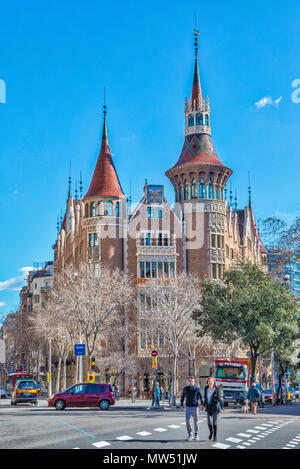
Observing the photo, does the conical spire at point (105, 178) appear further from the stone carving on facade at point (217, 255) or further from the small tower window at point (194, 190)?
the stone carving on facade at point (217, 255)

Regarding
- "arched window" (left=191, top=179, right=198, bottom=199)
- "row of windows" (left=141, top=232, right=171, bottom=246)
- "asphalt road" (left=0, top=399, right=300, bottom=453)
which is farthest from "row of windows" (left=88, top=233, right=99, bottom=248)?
"asphalt road" (left=0, top=399, right=300, bottom=453)

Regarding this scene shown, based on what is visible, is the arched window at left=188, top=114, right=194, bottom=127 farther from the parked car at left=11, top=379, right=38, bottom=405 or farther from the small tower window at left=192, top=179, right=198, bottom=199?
the parked car at left=11, top=379, right=38, bottom=405

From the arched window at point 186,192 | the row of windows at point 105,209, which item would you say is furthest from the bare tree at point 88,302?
the arched window at point 186,192

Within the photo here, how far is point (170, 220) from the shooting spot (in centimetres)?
7175

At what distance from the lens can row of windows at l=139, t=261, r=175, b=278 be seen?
68.9 m

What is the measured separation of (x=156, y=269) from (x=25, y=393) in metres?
26.2

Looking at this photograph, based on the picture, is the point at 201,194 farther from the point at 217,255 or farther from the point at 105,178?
Result: the point at 105,178

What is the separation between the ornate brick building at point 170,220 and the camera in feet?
231

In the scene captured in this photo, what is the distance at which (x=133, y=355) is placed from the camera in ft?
215

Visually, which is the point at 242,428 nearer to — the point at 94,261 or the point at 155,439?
the point at 155,439

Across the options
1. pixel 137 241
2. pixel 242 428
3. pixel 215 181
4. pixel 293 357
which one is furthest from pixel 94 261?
pixel 242 428
